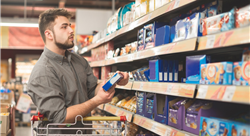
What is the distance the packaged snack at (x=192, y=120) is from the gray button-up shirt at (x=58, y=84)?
86cm

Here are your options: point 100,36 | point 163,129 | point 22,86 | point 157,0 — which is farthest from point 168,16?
point 22,86

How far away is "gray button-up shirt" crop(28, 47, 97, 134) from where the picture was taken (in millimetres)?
1916

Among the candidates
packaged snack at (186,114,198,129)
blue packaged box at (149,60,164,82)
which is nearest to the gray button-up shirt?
blue packaged box at (149,60,164,82)

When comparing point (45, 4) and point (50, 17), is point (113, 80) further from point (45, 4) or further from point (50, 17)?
point (45, 4)

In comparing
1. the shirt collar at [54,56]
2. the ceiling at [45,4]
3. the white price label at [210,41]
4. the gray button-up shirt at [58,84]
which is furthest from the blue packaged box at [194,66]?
the ceiling at [45,4]

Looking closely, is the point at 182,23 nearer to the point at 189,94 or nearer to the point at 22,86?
the point at 189,94

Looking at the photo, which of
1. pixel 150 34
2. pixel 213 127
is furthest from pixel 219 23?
pixel 150 34

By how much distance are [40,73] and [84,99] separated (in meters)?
0.44

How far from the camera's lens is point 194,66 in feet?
5.61

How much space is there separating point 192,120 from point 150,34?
0.93 meters

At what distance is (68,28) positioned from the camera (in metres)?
2.25

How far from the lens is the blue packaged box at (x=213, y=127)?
141 cm

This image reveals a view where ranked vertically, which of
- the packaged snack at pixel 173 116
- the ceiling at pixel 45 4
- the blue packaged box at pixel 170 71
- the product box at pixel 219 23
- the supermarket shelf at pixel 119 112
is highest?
the ceiling at pixel 45 4

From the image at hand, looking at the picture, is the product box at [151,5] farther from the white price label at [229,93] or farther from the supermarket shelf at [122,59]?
the white price label at [229,93]
